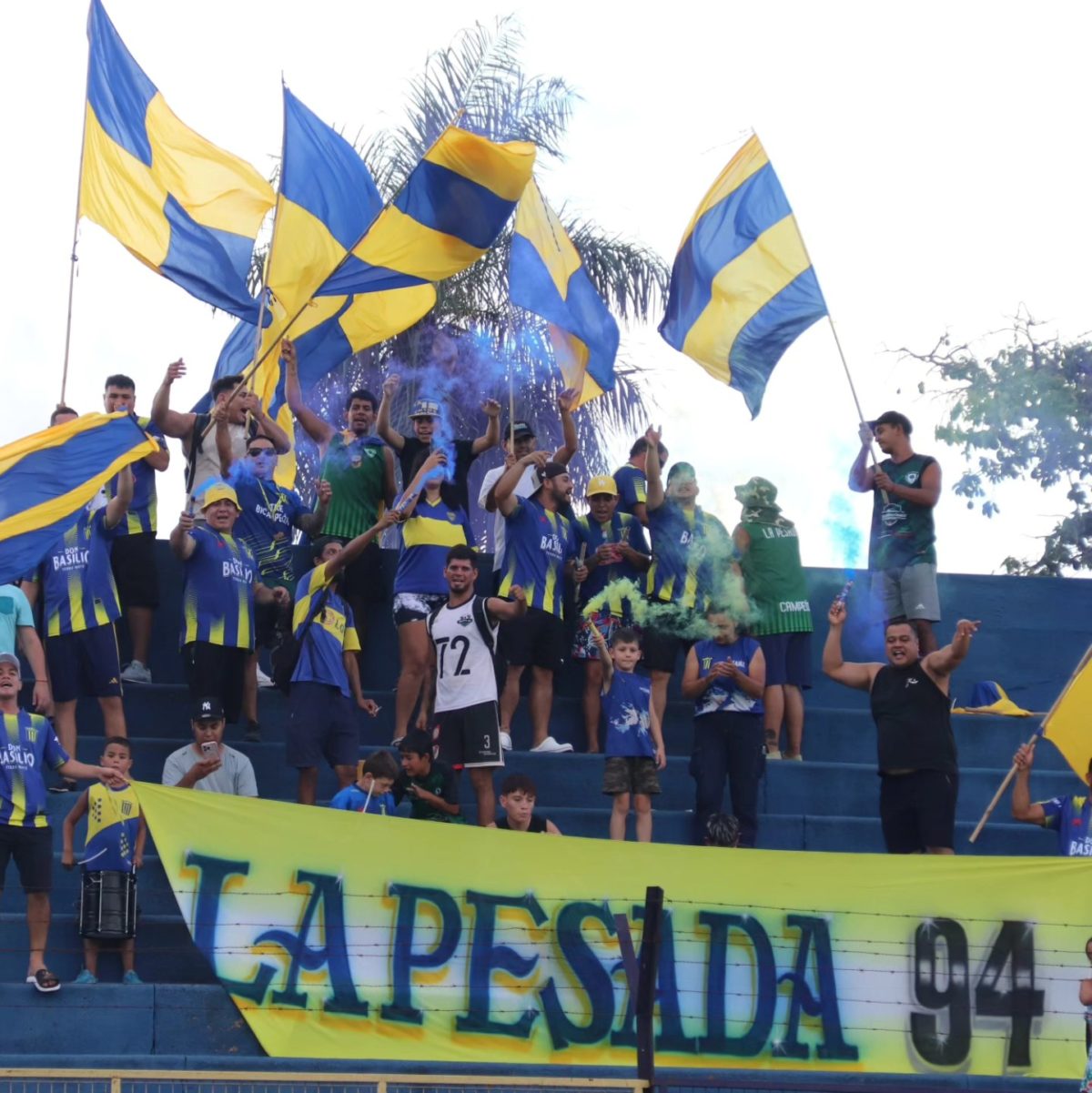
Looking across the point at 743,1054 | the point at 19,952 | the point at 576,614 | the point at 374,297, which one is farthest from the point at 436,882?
the point at 374,297

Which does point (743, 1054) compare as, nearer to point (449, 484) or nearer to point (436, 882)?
point (436, 882)

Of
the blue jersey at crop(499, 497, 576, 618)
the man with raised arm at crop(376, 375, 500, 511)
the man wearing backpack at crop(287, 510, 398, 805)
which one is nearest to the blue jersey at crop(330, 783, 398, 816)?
the man wearing backpack at crop(287, 510, 398, 805)

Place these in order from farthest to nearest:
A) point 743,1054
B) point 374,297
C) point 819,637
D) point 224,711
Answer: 1. point 819,637
2. point 374,297
3. point 224,711
4. point 743,1054

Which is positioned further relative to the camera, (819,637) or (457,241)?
(819,637)

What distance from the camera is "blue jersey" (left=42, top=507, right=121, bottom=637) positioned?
11.2 metres

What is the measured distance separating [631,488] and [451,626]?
2539 mm

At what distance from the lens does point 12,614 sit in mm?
10742

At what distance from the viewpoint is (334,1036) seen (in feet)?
28.9

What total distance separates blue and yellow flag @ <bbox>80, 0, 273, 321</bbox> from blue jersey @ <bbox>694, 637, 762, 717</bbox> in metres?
3.97

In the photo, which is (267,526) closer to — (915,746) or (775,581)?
(775,581)

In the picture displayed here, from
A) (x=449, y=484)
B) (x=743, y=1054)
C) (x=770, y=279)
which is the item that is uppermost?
(x=770, y=279)

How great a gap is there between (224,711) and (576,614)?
2230 millimetres

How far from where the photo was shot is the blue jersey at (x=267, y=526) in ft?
40.8

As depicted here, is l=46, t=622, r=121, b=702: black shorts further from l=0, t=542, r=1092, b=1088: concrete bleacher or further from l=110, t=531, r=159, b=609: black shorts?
l=110, t=531, r=159, b=609: black shorts
